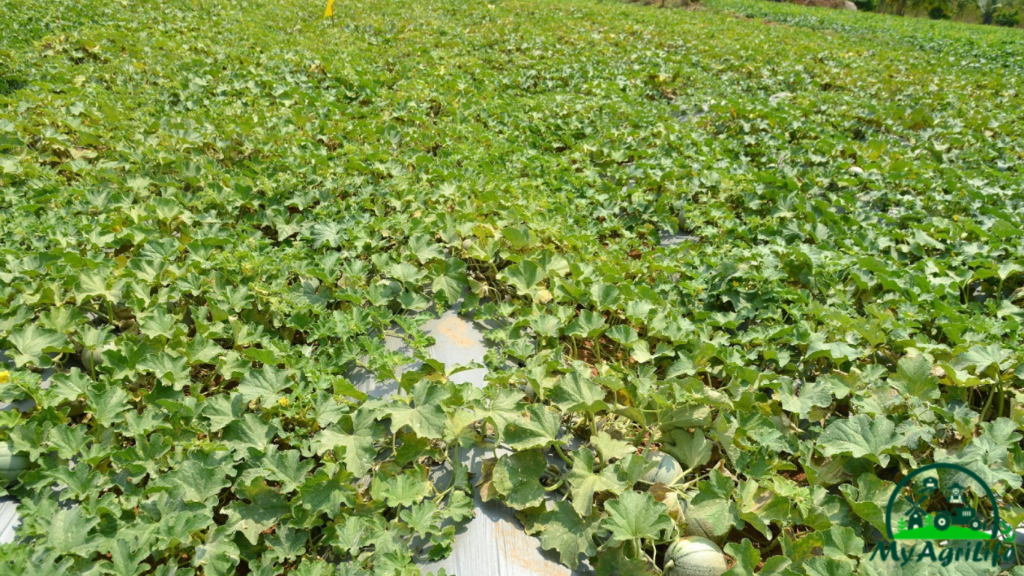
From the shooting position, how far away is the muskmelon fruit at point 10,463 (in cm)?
204

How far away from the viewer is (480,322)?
315cm

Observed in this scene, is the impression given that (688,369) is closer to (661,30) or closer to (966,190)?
(966,190)

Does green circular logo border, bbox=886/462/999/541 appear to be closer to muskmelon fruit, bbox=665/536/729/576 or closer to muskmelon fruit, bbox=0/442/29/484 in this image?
Answer: muskmelon fruit, bbox=665/536/729/576

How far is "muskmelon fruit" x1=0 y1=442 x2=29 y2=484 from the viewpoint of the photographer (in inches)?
80.1

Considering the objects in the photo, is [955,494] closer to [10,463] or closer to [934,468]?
[934,468]

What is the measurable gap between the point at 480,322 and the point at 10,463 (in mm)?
1992

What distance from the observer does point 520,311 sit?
3.11 metres

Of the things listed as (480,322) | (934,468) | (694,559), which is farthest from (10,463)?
(934,468)

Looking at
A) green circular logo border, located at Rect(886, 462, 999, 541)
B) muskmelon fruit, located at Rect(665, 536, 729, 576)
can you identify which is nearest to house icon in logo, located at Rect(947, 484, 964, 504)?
green circular logo border, located at Rect(886, 462, 999, 541)

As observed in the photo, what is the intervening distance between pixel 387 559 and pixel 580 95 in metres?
6.32

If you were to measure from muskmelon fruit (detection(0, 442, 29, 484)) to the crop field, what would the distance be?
0.06 metres

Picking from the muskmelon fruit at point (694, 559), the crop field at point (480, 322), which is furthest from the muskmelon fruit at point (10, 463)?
the muskmelon fruit at point (694, 559)

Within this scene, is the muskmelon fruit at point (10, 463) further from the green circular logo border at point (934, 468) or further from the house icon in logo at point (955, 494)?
the house icon in logo at point (955, 494)

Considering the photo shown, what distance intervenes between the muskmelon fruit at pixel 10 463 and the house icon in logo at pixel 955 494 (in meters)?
A: 3.31
